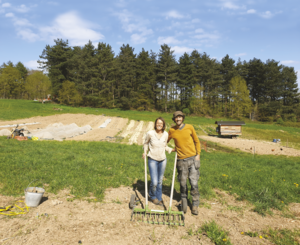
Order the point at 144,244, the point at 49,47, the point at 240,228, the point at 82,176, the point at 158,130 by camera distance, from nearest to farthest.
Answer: the point at 144,244, the point at 240,228, the point at 158,130, the point at 82,176, the point at 49,47

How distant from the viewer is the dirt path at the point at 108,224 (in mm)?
3590

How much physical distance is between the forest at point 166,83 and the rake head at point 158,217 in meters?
43.4

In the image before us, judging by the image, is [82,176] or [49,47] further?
[49,47]

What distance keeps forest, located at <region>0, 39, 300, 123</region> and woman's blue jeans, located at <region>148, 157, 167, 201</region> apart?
4287 cm

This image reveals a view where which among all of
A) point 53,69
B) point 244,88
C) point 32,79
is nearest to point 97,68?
point 53,69

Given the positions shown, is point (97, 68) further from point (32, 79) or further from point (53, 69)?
point (32, 79)

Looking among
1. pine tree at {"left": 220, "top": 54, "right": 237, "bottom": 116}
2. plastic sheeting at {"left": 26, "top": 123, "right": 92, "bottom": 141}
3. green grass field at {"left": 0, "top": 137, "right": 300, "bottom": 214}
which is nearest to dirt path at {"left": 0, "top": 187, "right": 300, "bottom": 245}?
green grass field at {"left": 0, "top": 137, "right": 300, "bottom": 214}

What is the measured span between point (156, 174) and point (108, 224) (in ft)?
5.10

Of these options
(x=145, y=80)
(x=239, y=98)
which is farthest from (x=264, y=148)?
(x=145, y=80)

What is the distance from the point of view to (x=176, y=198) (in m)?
5.56

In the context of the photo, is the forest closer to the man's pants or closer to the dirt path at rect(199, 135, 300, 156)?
the dirt path at rect(199, 135, 300, 156)

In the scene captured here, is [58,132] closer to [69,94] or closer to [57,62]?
[69,94]

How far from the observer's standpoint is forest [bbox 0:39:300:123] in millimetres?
47812

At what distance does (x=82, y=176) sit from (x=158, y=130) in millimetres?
3466
